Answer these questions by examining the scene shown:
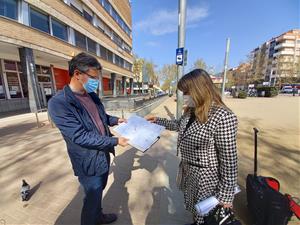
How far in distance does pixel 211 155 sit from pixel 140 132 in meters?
0.85

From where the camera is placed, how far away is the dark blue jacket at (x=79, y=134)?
1.45 meters

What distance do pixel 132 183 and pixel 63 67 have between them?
19190mm

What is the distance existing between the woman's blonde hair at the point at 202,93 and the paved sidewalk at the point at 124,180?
5.80 feet

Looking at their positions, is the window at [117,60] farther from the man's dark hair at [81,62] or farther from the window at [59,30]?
the man's dark hair at [81,62]

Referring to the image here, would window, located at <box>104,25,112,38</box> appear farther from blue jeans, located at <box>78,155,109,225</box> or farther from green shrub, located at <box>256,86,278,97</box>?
green shrub, located at <box>256,86,278,97</box>

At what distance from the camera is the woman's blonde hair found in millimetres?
1386

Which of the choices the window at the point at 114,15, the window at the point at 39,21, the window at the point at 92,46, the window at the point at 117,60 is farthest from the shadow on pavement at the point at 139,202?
the window at the point at 114,15

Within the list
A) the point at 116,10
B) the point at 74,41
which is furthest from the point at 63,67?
the point at 116,10

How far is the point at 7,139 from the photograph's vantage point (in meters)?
5.79

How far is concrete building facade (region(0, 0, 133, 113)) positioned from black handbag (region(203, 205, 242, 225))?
12.6 meters

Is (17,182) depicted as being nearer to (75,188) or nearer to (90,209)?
(75,188)

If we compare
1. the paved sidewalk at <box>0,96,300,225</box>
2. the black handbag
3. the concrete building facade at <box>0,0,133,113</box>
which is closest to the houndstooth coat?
the black handbag

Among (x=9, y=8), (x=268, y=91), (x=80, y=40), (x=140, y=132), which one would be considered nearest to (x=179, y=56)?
(x=140, y=132)

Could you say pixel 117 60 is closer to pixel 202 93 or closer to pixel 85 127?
pixel 85 127
